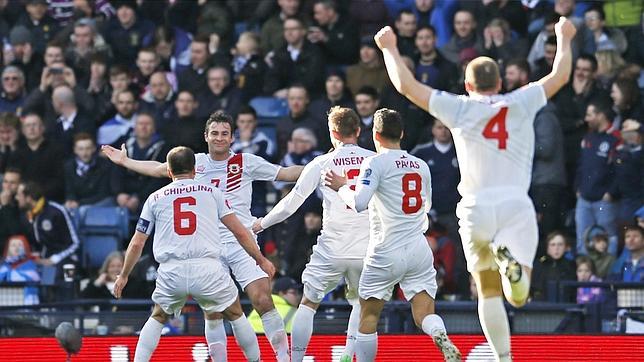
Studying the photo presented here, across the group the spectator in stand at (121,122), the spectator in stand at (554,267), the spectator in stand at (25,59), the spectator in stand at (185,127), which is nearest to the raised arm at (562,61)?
the spectator in stand at (554,267)

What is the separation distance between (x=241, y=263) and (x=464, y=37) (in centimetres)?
684

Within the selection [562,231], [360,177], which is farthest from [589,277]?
[360,177]

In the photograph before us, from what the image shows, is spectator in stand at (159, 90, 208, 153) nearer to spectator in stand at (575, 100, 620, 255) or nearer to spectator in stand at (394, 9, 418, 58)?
spectator in stand at (394, 9, 418, 58)

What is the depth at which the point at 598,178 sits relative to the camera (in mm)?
18500

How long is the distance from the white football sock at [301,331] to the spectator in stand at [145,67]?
7.63m

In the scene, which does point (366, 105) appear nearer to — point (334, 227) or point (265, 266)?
point (334, 227)

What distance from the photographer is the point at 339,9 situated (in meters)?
21.2

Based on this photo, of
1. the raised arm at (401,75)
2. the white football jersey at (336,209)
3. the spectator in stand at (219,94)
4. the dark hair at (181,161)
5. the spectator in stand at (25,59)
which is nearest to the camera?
the raised arm at (401,75)

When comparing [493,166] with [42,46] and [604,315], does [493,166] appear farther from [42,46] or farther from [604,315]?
[42,46]

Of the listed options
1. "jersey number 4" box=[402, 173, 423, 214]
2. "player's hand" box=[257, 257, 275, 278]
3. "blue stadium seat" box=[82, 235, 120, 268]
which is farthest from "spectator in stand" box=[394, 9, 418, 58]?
"jersey number 4" box=[402, 173, 423, 214]

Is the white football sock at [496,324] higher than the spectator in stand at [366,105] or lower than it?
lower

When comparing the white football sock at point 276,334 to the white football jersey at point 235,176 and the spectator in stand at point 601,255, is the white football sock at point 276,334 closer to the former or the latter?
the white football jersey at point 235,176

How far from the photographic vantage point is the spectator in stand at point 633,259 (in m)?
17.7

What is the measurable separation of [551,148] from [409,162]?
6.08 metres
